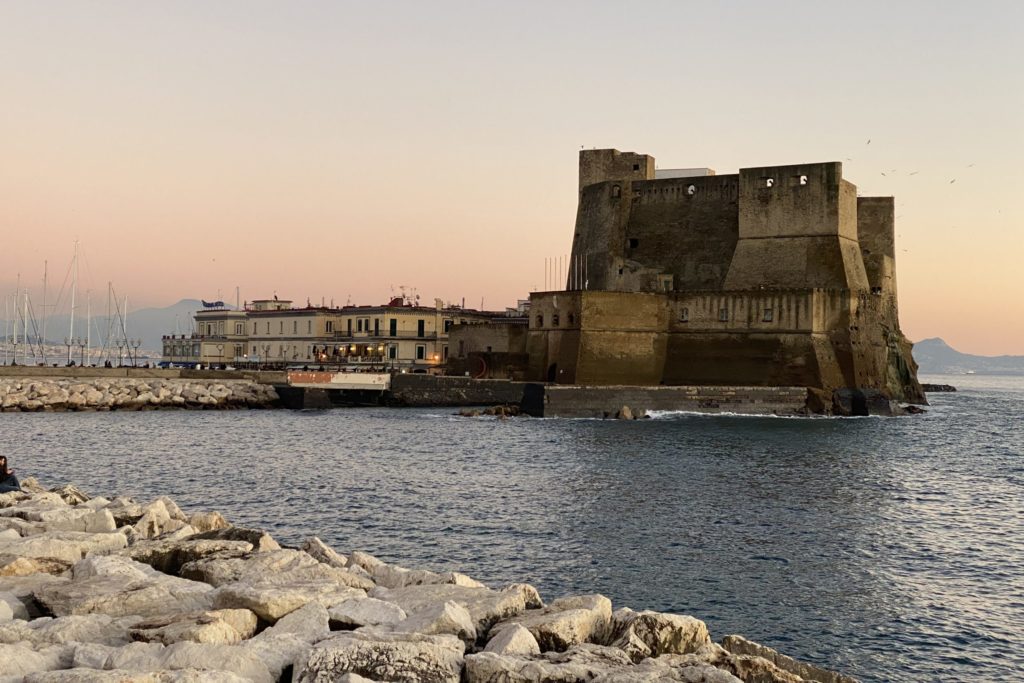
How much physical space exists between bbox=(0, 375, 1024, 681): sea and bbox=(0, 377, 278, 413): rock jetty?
5.94m

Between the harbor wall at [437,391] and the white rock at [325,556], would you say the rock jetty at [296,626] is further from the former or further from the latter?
the harbor wall at [437,391]

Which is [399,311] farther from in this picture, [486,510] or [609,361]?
[486,510]

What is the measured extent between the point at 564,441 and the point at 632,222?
24756 millimetres

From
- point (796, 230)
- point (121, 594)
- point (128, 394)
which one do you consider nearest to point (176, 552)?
point (121, 594)

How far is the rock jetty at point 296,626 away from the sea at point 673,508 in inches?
146

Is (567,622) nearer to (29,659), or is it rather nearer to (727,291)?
(29,659)

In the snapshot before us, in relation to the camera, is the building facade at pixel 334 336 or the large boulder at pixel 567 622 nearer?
the large boulder at pixel 567 622

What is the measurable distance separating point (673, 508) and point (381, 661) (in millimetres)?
14193

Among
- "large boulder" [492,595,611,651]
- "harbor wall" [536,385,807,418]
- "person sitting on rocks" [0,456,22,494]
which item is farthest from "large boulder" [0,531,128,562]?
"harbor wall" [536,385,807,418]

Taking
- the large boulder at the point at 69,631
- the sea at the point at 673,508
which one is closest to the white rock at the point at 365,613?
the large boulder at the point at 69,631

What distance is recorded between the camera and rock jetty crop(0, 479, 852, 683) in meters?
6.56

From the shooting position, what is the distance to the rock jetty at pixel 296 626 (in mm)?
6559

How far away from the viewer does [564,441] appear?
33375mm

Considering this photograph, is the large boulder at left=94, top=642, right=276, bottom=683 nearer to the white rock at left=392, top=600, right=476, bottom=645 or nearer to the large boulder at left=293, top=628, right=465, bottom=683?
the large boulder at left=293, top=628, right=465, bottom=683
